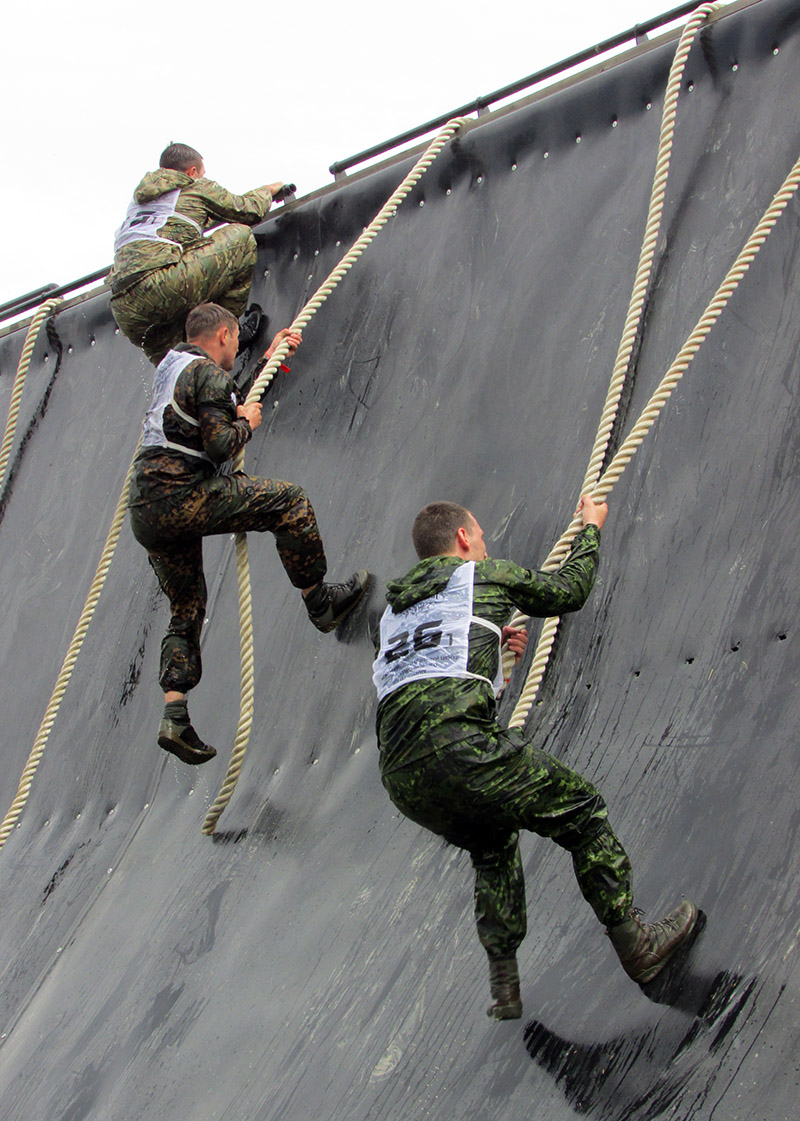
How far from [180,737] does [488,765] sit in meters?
1.45

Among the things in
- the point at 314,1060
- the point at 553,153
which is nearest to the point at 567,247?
the point at 553,153

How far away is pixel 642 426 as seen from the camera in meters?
2.89

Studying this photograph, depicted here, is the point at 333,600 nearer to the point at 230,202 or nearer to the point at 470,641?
the point at 470,641

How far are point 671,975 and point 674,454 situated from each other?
1.40 meters

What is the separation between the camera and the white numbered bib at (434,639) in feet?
8.08

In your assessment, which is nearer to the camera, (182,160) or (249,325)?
(182,160)

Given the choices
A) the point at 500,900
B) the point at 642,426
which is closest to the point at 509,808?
the point at 500,900

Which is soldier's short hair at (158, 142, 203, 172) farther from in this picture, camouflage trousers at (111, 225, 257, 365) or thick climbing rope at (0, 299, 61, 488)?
thick climbing rope at (0, 299, 61, 488)

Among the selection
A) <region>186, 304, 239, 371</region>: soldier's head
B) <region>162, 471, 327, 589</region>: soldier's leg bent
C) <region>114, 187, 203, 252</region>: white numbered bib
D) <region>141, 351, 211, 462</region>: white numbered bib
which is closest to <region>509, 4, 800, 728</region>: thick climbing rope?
<region>162, 471, 327, 589</region>: soldier's leg bent

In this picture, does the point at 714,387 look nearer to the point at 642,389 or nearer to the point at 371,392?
the point at 642,389

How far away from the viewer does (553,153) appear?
4.08 metres

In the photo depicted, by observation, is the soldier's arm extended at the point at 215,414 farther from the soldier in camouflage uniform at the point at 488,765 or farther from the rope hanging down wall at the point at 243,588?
the soldier in camouflage uniform at the point at 488,765

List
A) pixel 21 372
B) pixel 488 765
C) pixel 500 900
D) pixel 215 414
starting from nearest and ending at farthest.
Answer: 1. pixel 488 765
2. pixel 500 900
3. pixel 215 414
4. pixel 21 372

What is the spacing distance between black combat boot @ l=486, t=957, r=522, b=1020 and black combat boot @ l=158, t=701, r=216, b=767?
4.54 ft
